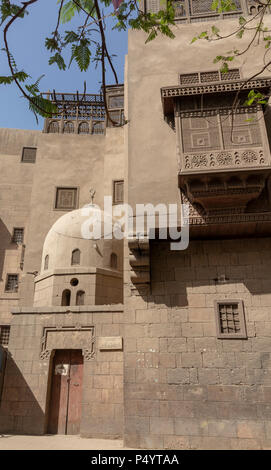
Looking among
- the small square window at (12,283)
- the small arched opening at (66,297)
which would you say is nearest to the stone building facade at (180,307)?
the small arched opening at (66,297)

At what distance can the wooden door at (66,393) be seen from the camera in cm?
1045

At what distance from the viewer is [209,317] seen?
9.20 m

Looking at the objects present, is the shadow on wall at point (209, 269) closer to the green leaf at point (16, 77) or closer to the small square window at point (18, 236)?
the green leaf at point (16, 77)

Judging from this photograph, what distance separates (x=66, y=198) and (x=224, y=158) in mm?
13185

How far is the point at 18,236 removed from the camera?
21.2m

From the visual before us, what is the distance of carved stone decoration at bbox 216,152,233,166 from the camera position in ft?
29.2

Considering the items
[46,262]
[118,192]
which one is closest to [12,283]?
[46,262]

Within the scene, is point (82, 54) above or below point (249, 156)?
below

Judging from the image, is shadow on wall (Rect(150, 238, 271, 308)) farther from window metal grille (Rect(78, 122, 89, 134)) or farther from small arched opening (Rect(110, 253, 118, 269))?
window metal grille (Rect(78, 122, 89, 134))

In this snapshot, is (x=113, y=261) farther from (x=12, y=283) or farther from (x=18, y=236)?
(x=18, y=236)

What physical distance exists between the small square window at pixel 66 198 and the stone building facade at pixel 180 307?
9619 mm
